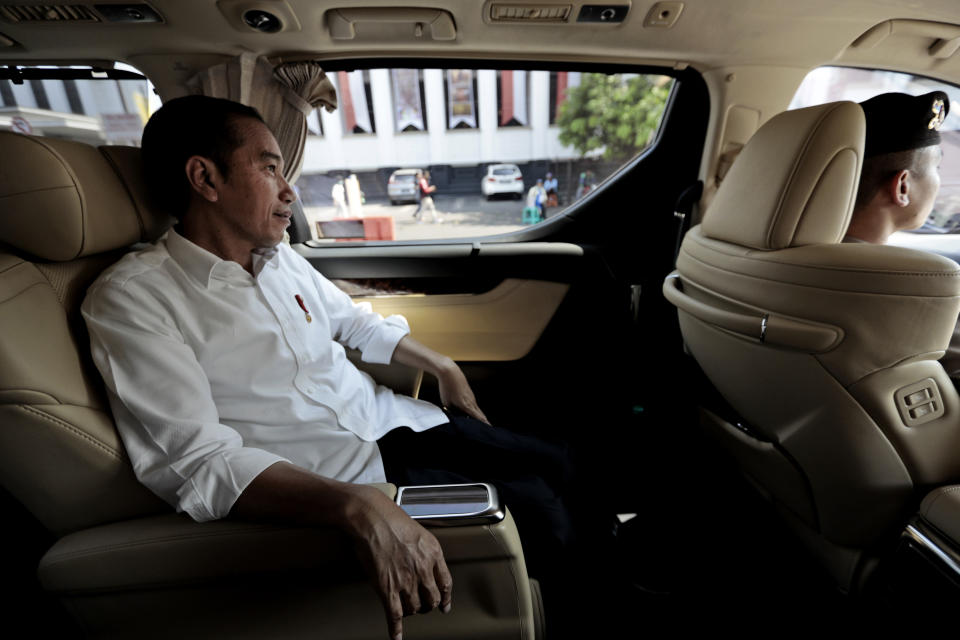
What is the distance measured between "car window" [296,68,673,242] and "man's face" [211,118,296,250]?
1016 mm

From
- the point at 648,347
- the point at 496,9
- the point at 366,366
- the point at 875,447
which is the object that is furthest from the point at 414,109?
Result: the point at 875,447

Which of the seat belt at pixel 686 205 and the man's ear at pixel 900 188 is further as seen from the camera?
the seat belt at pixel 686 205

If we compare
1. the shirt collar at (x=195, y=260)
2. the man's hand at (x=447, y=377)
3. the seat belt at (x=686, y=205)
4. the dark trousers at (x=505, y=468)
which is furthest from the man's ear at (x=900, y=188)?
the shirt collar at (x=195, y=260)

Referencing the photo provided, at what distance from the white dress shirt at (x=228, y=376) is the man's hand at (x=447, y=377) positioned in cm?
6

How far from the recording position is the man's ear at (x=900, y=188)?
121 centimetres

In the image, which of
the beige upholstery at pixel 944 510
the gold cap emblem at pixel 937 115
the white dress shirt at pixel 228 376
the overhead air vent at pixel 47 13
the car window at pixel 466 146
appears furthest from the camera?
the car window at pixel 466 146

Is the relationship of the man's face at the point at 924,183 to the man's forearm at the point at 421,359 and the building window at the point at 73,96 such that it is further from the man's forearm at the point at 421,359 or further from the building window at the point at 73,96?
the building window at the point at 73,96

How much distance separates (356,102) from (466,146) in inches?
24.0

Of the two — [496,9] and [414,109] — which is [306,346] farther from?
[414,109]

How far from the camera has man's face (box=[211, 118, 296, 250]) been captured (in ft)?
3.69

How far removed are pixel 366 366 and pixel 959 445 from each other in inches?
58.8

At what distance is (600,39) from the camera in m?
1.80

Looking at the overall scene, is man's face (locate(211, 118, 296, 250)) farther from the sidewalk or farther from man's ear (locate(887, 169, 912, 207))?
man's ear (locate(887, 169, 912, 207))

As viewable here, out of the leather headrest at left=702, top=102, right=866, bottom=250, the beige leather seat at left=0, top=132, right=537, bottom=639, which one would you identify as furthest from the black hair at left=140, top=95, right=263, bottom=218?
the leather headrest at left=702, top=102, right=866, bottom=250
